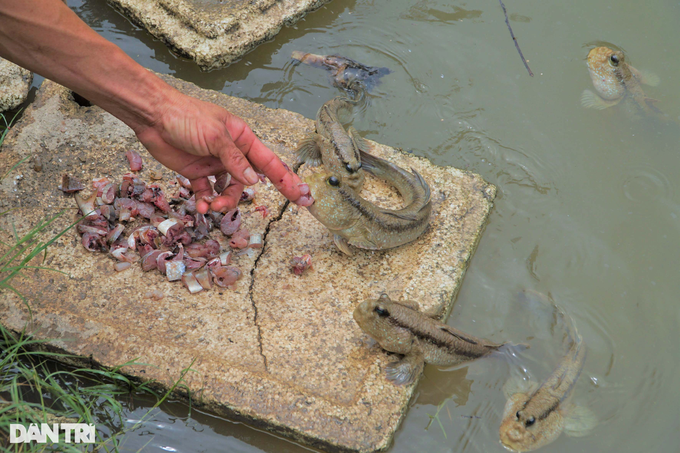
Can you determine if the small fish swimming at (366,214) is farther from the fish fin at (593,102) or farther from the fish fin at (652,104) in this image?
the fish fin at (652,104)

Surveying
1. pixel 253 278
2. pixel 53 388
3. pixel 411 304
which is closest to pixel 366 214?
pixel 411 304

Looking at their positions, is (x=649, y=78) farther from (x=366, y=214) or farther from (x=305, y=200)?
(x=305, y=200)

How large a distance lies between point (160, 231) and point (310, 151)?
1475 millimetres

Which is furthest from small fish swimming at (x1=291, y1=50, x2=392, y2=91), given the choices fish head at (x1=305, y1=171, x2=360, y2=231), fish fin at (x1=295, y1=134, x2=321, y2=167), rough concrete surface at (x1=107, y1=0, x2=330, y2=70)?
fish head at (x1=305, y1=171, x2=360, y2=231)

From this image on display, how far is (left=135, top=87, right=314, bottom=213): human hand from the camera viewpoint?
2859mm

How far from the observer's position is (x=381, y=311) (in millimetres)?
2881

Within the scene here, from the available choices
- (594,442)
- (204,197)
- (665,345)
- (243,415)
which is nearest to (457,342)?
(594,442)

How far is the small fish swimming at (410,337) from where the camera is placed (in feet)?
9.65

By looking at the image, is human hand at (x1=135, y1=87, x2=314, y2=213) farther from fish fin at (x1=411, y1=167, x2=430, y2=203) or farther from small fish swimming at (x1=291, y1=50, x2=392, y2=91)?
small fish swimming at (x1=291, y1=50, x2=392, y2=91)

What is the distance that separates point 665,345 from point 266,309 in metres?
2.89

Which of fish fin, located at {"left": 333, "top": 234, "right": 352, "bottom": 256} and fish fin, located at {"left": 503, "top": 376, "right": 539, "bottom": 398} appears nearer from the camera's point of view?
fish fin, located at {"left": 503, "top": 376, "right": 539, "bottom": 398}

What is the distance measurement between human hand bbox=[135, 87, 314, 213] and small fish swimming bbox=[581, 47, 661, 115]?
3.53 meters

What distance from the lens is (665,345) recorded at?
3.51 m

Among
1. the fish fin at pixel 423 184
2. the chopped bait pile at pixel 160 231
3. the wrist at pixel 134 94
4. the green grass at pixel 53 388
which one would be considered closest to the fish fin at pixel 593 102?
the fish fin at pixel 423 184
